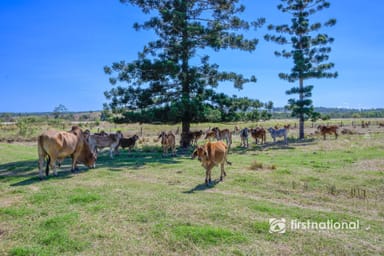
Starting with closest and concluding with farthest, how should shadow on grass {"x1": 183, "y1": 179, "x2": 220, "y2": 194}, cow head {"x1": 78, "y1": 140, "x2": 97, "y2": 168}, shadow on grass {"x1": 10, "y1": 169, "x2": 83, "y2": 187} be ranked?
shadow on grass {"x1": 183, "y1": 179, "x2": 220, "y2": 194} < shadow on grass {"x1": 10, "y1": 169, "x2": 83, "y2": 187} < cow head {"x1": 78, "y1": 140, "x2": 97, "y2": 168}

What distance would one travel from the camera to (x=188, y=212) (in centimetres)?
646

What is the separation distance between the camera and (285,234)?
5445mm

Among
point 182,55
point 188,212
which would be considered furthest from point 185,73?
point 188,212

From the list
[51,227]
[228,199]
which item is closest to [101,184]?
[51,227]

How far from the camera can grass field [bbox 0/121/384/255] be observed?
4988 millimetres

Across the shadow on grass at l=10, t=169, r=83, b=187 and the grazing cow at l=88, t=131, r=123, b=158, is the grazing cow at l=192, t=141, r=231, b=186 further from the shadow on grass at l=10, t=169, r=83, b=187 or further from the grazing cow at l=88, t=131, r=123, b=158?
the grazing cow at l=88, t=131, r=123, b=158

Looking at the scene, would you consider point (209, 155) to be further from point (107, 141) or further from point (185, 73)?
point (185, 73)

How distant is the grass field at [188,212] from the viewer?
4988 millimetres

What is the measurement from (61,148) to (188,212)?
650 centimetres

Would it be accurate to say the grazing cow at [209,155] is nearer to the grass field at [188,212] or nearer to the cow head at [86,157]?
the grass field at [188,212]

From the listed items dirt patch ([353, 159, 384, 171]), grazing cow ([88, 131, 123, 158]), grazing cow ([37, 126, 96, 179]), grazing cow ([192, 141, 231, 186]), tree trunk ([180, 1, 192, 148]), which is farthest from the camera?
tree trunk ([180, 1, 192, 148])


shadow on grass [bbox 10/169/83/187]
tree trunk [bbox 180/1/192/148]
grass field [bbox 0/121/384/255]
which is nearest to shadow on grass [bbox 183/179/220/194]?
grass field [bbox 0/121/384/255]

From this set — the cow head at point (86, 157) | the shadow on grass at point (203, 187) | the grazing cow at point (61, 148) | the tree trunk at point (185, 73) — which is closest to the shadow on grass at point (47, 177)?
the grazing cow at point (61, 148)

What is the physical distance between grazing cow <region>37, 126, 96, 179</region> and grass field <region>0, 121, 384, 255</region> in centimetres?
77
